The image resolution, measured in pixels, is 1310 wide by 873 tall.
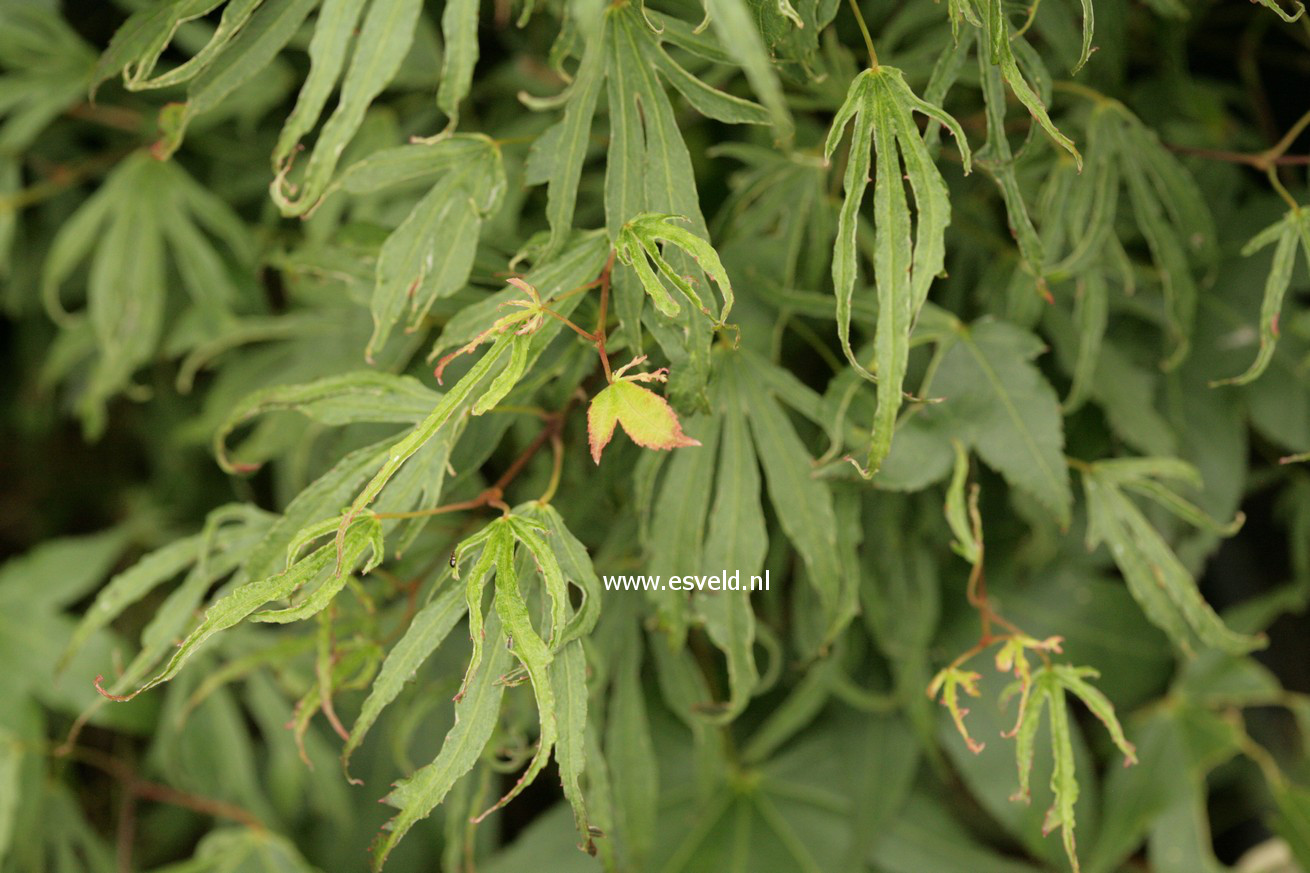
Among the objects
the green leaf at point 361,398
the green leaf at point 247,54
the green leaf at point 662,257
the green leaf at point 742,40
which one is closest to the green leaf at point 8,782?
the green leaf at point 361,398

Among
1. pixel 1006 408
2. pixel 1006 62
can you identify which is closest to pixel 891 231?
pixel 1006 62

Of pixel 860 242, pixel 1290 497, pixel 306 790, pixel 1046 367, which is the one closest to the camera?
pixel 860 242

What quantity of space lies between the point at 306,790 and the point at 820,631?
579 millimetres

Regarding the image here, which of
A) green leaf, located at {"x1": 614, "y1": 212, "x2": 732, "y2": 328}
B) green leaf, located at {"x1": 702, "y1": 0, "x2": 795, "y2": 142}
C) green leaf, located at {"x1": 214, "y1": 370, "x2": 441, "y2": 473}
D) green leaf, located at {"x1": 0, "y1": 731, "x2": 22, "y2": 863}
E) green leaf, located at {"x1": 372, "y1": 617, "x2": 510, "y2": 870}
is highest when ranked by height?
green leaf, located at {"x1": 702, "y1": 0, "x2": 795, "y2": 142}

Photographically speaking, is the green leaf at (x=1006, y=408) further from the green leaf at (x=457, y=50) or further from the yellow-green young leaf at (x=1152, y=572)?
the green leaf at (x=457, y=50)

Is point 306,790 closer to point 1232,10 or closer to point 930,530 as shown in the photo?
point 930,530

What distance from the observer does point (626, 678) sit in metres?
0.73

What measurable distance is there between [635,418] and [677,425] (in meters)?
0.02

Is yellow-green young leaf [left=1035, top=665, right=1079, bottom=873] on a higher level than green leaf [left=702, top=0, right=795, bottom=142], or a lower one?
lower

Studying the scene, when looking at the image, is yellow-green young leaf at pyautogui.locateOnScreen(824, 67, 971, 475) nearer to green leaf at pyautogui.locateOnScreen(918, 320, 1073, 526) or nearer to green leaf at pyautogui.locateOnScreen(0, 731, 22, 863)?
green leaf at pyautogui.locateOnScreen(918, 320, 1073, 526)

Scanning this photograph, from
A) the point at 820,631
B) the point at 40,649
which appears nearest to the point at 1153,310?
the point at 820,631

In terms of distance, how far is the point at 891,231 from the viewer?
17.7 inches

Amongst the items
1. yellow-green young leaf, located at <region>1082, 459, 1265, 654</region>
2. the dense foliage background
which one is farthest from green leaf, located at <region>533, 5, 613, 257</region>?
yellow-green young leaf, located at <region>1082, 459, 1265, 654</region>

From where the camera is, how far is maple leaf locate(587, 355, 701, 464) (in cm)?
41
